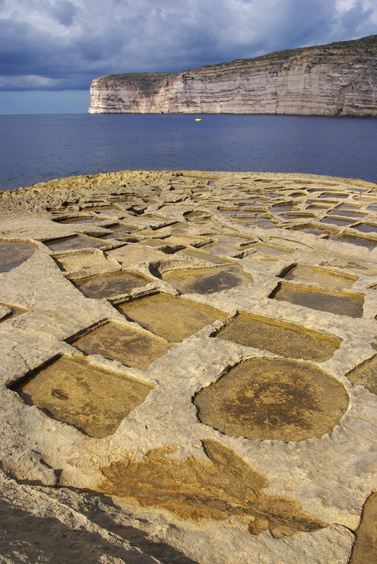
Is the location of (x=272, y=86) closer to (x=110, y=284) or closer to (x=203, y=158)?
(x=203, y=158)

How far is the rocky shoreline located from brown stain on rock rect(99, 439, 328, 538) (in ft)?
0.04

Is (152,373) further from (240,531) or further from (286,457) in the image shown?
(240,531)

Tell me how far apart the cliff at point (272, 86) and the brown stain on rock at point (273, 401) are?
3430 inches

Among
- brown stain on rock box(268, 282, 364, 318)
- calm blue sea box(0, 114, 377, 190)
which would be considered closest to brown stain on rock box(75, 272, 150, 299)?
brown stain on rock box(268, 282, 364, 318)

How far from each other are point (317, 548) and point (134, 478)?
4.35 ft

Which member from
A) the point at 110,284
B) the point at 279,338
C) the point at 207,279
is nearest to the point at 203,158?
the point at 207,279

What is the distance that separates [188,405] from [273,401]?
0.87m

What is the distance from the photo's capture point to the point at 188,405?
3766mm

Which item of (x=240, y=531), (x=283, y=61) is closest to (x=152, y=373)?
(x=240, y=531)

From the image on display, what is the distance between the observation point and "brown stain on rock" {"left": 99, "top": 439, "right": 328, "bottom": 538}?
8.74ft

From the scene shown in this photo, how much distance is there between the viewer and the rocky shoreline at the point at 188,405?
8.09 ft

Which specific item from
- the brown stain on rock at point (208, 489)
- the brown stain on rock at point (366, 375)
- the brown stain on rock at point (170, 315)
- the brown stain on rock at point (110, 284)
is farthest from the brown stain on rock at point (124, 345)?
the brown stain on rock at point (366, 375)

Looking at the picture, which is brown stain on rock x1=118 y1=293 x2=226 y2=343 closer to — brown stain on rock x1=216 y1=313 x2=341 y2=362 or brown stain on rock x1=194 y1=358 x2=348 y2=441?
brown stain on rock x1=216 y1=313 x2=341 y2=362

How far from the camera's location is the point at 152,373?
424 centimetres
